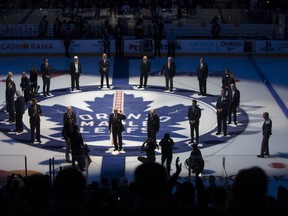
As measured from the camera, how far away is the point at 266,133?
16.7 meters

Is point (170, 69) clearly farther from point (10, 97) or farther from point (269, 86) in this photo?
point (10, 97)

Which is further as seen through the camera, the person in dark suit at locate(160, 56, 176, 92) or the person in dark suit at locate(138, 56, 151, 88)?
the person in dark suit at locate(138, 56, 151, 88)

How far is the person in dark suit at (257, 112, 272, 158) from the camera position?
1662 centimetres

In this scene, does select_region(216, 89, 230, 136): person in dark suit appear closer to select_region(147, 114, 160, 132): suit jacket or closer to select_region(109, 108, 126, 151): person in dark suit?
select_region(147, 114, 160, 132): suit jacket

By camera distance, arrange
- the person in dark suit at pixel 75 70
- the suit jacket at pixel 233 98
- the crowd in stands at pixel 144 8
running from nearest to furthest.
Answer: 1. the suit jacket at pixel 233 98
2. the person in dark suit at pixel 75 70
3. the crowd in stands at pixel 144 8

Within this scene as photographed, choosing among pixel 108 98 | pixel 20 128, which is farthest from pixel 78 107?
pixel 20 128

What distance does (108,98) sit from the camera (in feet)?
78.8

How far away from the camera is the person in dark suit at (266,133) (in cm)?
1662

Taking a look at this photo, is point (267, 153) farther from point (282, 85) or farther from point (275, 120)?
point (282, 85)

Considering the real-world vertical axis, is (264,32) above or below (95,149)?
above

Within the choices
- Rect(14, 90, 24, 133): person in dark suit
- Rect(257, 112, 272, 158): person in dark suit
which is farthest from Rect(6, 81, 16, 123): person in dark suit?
Rect(257, 112, 272, 158): person in dark suit

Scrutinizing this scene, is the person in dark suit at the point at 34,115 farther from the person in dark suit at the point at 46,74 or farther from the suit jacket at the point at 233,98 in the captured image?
the suit jacket at the point at 233,98

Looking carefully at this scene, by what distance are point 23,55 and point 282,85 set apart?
1314 centimetres

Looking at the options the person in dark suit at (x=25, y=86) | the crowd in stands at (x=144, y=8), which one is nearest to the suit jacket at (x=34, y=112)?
the person in dark suit at (x=25, y=86)
